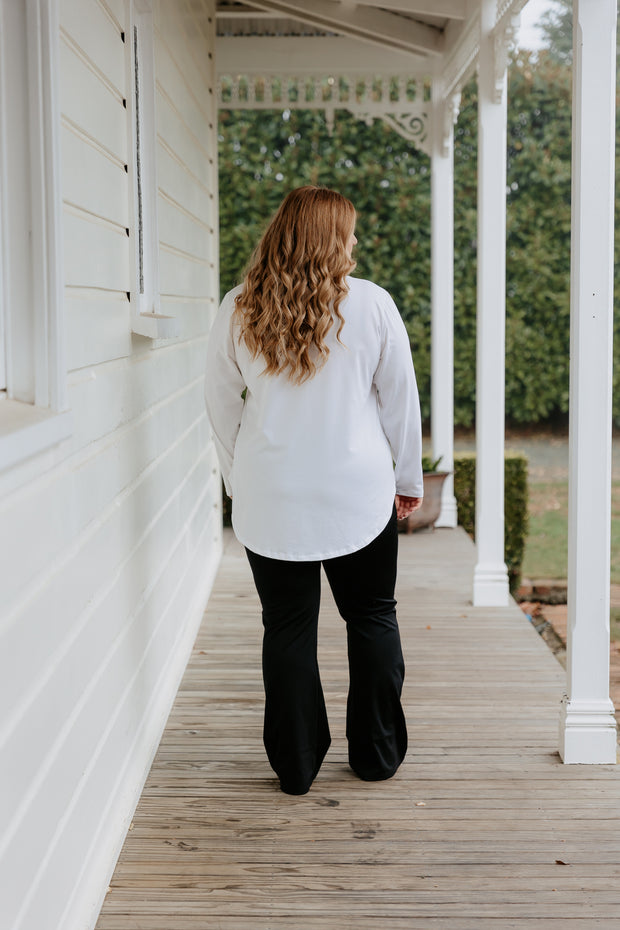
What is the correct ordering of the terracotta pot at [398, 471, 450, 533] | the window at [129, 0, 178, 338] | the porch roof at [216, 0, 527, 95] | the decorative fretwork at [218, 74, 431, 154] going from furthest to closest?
the decorative fretwork at [218, 74, 431, 154], the terracotta pot at [398, 471, 450, 533], the porch roof at [216, 0, 527, 95], the window at [129, 0, 178, 338]

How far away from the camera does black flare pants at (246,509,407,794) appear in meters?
2.74

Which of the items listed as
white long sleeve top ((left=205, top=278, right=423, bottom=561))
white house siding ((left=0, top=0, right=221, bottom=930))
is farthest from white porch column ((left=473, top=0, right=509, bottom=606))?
white long sleeve top ((left=205, top=278, right=423, bottom=561))

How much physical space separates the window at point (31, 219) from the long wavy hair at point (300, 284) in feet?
2.54

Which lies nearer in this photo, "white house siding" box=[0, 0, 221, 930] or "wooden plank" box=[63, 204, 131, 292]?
"white house siding" box=[0, 0, 221, 930]

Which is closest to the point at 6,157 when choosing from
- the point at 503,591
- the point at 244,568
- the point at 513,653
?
the point at 513,653

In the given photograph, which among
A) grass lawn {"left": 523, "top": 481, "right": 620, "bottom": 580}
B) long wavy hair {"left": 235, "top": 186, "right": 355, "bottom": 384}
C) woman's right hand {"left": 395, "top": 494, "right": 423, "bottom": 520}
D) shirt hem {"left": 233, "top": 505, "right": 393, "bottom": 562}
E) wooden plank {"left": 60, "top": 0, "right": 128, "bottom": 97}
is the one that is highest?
wooden plank {"left": 60, "top": 0, "right": 128, "bottom": 97}

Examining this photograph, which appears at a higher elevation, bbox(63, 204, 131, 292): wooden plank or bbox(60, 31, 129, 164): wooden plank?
bbox(60, 31, 129, 164): wooden plank

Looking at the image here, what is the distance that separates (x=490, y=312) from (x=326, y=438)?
2092 mm

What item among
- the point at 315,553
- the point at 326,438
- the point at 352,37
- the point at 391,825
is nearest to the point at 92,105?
the point at 326,438

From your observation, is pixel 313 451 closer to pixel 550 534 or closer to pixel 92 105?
pixel 92 105

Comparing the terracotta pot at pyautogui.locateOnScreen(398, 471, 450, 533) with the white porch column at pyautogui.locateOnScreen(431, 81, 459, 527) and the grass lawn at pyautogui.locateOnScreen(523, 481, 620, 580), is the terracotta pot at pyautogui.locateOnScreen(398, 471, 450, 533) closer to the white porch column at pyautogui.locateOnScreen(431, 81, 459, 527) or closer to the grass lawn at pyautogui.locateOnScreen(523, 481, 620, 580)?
the white porch column at pyautogui.locateOnScreen(431, 81, 459, 527)

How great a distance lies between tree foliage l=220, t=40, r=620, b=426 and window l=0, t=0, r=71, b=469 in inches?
278

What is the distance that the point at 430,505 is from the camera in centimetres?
638

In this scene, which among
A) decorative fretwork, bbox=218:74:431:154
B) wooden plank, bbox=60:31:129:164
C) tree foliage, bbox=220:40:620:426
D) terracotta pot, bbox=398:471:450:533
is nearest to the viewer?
wooden plank, bbox=60:31:129:164
